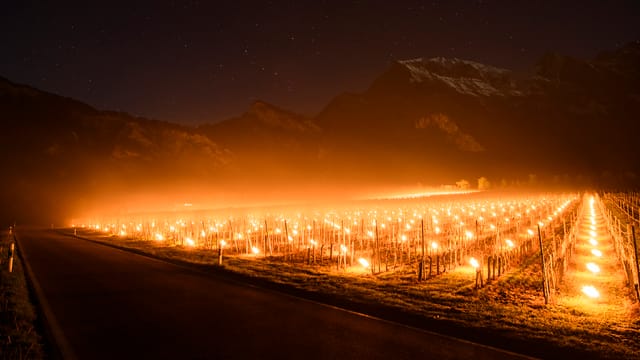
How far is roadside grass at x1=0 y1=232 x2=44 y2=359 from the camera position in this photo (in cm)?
759

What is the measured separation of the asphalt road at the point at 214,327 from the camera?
7.60 meters

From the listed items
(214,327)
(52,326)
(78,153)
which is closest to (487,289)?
(214,327)

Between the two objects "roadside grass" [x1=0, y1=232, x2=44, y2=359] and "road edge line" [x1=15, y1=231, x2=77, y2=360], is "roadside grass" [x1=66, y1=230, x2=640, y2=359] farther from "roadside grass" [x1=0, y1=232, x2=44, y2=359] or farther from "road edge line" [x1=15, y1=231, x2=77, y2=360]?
"roadside grass" [x1=0, y1=232, x2=44, y2=359]

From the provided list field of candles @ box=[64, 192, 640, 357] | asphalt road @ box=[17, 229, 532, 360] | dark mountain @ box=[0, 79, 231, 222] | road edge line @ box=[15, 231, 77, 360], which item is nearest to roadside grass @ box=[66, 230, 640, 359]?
field of candles @ box=[64, 192, 640, 357]

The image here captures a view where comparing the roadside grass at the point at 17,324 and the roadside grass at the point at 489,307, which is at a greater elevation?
the roadside grass at the point at 489,307

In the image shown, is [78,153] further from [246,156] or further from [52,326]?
[52,326]

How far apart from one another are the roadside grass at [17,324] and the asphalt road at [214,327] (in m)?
0.42

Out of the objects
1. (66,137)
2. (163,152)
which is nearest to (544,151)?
(163,152)

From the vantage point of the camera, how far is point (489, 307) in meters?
11.0

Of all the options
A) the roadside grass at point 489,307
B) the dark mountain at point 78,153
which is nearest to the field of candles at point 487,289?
the roadside grass at point 489,307

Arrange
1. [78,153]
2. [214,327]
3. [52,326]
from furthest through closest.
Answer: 1. [78,153]
2. [52,326]
3. [214,327]

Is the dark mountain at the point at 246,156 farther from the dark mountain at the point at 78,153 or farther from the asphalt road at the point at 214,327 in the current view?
the asphalt road at the point at 214,327

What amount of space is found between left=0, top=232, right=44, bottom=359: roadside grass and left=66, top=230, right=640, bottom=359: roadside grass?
6.85m

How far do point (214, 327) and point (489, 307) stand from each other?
22.1 ft
